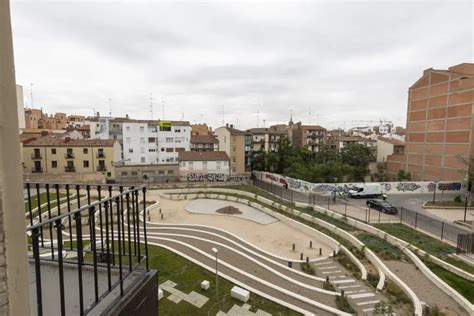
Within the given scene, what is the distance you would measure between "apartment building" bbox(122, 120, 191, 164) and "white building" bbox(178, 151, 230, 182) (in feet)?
20.2

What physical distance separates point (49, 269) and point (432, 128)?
4960 cm

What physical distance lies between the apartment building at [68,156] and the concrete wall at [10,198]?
143 ft

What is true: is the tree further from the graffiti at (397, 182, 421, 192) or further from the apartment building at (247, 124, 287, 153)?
the apartment building at (247, 124, 287, 153)

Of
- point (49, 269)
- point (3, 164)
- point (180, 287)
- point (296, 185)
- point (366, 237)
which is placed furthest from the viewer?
point (296, 185)

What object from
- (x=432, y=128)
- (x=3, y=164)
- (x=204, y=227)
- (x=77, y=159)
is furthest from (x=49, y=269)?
(x=432, y=128)

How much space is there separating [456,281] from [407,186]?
26.7 metres

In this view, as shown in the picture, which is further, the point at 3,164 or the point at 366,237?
the point at 366,237

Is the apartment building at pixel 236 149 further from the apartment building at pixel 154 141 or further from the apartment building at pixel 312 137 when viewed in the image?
the apartment building at pixel 312 137

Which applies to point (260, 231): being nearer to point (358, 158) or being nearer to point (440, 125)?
point (358, 158)

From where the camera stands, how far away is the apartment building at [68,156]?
128 feet

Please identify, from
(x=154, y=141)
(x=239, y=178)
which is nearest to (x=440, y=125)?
(x=239, y=178)

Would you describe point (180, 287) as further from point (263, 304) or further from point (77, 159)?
point (77, 159)

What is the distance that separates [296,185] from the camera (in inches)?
1505

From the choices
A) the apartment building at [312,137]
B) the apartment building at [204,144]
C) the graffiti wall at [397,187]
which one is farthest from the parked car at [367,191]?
the apartment building at [204,144]
